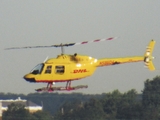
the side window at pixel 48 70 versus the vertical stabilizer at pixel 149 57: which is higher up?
the vertical stabilizer at pixel 149 57

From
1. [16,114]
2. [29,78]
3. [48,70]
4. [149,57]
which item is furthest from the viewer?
[16,114]

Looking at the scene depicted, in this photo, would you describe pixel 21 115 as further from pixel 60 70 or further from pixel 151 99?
pixel 60 70

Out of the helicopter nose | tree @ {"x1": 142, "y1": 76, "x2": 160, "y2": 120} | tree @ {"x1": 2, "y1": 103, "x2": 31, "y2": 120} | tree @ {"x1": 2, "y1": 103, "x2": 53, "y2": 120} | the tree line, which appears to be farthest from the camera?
tree @ {"x1": 142, "y1": 76, "x2": 160, "y2": 120}

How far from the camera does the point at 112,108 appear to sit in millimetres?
113375

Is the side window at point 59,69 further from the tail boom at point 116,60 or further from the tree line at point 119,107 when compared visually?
the tree line at point 119,107

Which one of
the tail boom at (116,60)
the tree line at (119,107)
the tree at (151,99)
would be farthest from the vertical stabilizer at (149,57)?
the tree at (151,99)

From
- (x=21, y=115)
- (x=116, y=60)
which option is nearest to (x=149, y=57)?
(x=116, y=60)

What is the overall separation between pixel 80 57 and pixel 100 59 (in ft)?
5.62

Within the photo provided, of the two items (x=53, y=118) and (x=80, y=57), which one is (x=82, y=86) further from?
(x=53, y=118)

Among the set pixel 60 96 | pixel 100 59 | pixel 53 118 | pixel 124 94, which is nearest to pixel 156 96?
pixel 124 94

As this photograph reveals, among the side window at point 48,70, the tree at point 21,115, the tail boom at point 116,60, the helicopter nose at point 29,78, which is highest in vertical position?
the tree at point 21,115

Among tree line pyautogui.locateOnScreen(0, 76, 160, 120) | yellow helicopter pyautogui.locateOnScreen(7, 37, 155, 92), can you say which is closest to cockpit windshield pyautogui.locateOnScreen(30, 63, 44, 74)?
yellow helicopter pyautogui.locateOnScreen(7, 37, 155, 92)

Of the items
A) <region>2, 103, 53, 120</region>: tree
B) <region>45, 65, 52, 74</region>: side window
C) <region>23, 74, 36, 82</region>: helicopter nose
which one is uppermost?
<region>2, 103, 53, 120</region>: tree

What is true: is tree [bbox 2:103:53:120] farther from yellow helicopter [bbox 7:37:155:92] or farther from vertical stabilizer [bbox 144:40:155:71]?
yellow helicopter [bbox 7:37:155:92]
